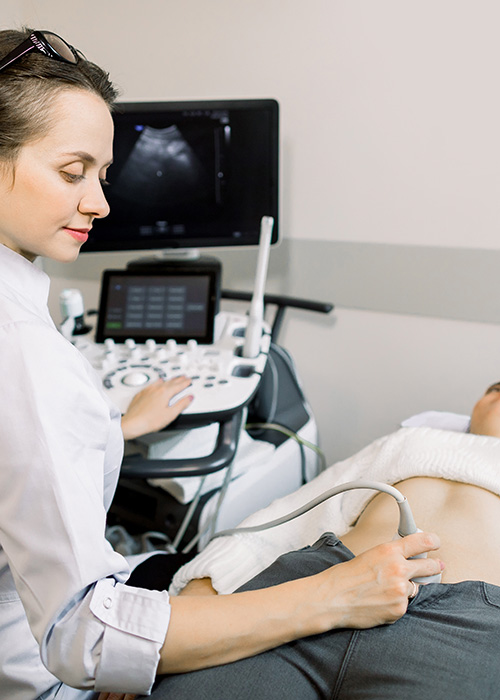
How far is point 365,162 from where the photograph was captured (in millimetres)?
1923

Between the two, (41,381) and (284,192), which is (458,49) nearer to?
(284,192)

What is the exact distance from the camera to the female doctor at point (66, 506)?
70cm

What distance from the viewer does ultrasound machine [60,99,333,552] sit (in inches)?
64.0

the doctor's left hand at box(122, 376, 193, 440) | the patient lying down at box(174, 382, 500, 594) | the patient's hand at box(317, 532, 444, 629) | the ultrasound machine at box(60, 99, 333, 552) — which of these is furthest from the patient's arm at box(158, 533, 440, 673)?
the ultrasound machine at box(60, 99, 333, 552)

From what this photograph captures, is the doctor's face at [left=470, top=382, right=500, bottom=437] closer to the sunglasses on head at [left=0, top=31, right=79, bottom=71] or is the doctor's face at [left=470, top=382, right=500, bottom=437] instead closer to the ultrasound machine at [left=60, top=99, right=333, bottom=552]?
the ultrasound machine at [left=60, top=99, right=333, bottom=552]

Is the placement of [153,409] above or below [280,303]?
below

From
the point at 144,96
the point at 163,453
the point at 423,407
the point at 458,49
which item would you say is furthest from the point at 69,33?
the point at 423,407

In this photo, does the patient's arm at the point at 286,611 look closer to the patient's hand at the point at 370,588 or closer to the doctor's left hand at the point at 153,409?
the patient's hand at the point at 370,588

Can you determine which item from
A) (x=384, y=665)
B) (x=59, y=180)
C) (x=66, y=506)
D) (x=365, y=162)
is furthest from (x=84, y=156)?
(x=365, y=162)

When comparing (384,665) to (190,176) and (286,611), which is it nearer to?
(286,611)

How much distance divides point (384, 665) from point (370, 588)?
0.34ft

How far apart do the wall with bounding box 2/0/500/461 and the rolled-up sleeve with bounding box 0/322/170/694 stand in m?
1.40

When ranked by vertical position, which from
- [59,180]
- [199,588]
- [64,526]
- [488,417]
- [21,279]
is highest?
[59,180]

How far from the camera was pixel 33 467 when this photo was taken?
691 millimetres
